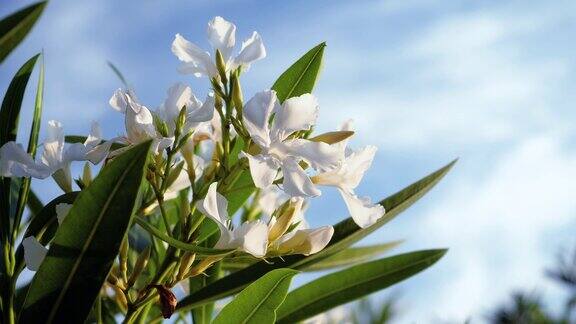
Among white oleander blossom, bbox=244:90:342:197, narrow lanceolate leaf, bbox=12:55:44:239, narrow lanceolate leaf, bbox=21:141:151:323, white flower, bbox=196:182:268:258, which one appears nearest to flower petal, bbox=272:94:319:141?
white oleander blossom, bbox=244:90:342:197

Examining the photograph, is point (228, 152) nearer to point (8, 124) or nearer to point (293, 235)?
point (293, 235)

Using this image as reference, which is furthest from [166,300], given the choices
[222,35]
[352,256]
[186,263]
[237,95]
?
[352,256]

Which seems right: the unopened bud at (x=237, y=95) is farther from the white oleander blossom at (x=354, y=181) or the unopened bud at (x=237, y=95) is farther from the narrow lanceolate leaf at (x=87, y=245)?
the narrow lanceolate leaf at (x=87, y=245)

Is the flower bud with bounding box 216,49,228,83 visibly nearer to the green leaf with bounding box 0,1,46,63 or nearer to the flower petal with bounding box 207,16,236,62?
the flower petal with bounding box 207,16,236,62

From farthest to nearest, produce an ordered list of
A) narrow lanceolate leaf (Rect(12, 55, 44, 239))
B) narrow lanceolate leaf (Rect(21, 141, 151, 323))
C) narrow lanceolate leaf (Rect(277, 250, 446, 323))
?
narrow lanceolate leaf (Rect(277, 250, 446, 323))
narrow lanceolate leaf (Rect(12, 55, 44, 239))
narrow lanceolate leaf (Rect(21, 141, 151, 323))

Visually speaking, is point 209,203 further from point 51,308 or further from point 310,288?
point 310,288

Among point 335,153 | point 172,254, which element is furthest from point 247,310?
point 335,153
